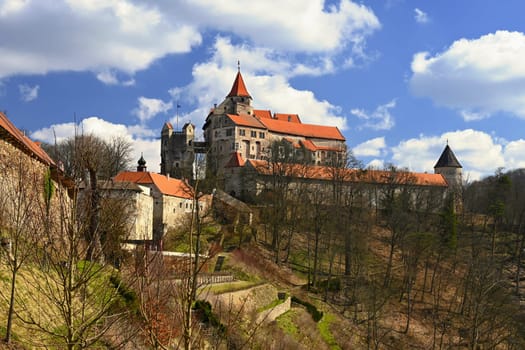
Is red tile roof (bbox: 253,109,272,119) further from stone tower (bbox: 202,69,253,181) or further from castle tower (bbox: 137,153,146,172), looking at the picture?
castle tower (bbox: 137,153,146,172)

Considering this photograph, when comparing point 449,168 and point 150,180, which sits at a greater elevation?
point 449,168

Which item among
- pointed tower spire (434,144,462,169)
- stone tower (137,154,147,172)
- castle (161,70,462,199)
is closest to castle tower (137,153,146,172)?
stone tower (137,154,147,172)

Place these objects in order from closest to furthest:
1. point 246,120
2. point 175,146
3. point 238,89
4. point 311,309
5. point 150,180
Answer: point 311,309 → point 150,180 → point 246,120 → point 175,146 → point 238,89

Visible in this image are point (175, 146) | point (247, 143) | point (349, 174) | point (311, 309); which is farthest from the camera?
point (175, 146)

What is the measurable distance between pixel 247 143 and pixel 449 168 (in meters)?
31.7

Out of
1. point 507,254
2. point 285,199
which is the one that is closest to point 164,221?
point 285,199

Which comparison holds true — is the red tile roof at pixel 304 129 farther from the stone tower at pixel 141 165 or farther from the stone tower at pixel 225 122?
the stone tower at pixel 141 165

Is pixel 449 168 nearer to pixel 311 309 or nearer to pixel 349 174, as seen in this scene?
pixel 349 174

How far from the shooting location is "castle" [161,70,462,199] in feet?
243

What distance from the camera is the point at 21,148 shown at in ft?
71.6

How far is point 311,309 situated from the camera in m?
35.2

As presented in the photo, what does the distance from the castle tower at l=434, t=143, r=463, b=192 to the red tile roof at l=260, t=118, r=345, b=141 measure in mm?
17028

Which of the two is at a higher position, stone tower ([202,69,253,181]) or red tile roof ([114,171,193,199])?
stone tower ([202,69,253,181])

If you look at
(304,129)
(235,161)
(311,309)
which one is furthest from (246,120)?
(311,309)
